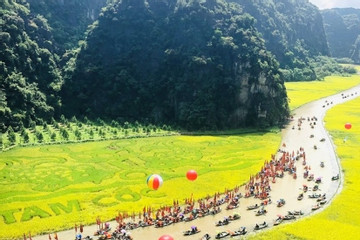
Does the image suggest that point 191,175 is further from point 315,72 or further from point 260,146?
point 315,72

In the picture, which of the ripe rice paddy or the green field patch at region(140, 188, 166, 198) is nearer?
the ripe rice paddy

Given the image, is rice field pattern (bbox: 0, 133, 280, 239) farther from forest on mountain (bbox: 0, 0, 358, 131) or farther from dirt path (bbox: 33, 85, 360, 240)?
forest on mountain (bbox: 0, 0, 358, 131)

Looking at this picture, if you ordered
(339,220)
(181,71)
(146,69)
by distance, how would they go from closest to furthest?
(339,220), (181,71), (146,69)

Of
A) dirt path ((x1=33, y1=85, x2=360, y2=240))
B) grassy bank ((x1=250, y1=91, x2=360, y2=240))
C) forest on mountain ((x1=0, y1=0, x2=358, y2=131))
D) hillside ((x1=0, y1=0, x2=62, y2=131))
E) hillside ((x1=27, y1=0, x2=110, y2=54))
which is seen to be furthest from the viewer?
hillside ((x1=27, y1=0, x2=110, y2=54))

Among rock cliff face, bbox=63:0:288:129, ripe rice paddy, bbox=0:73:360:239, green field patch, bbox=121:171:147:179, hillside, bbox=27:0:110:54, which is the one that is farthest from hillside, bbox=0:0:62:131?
green field patch, bbox=121:171:147:179

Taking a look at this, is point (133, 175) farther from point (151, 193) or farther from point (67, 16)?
point (67, 16)

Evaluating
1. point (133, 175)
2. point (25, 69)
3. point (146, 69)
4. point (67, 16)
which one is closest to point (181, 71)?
point (146, 69)

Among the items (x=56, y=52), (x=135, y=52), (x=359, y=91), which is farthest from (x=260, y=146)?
(x=359, y=91)
